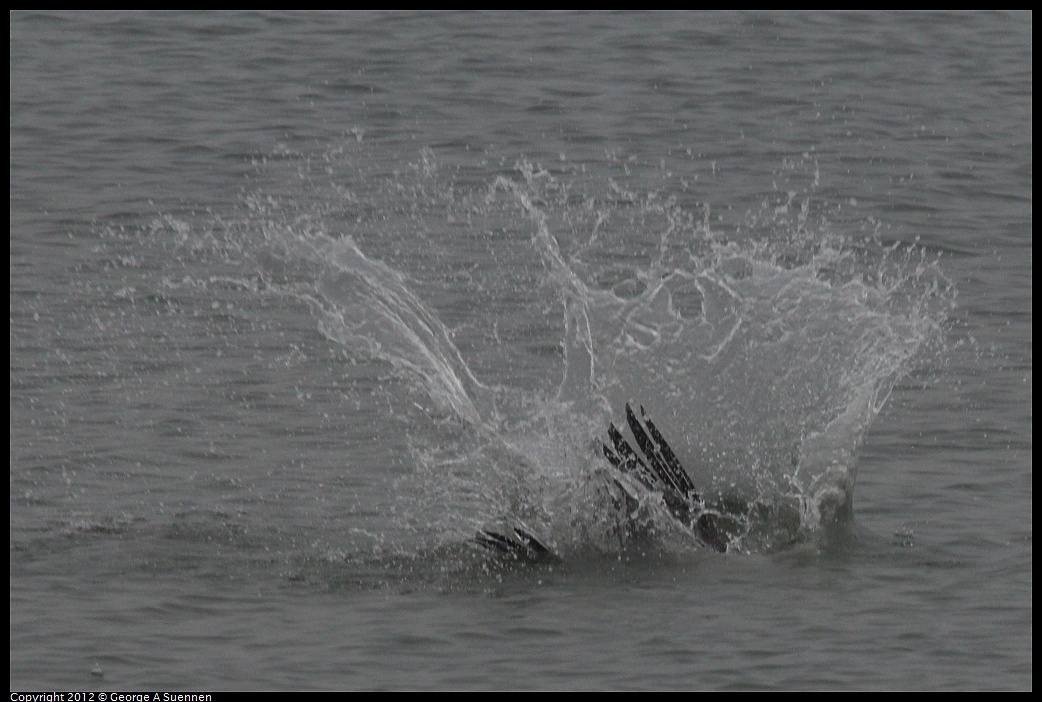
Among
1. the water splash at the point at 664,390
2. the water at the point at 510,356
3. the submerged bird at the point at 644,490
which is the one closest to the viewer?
the water at the point at 510,356

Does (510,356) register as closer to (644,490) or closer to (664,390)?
(664,390)

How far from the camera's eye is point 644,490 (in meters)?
10.3

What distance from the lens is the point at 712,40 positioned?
21469 millimetres

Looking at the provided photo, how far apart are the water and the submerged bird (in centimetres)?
9

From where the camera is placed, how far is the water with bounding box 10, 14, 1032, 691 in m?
9.14

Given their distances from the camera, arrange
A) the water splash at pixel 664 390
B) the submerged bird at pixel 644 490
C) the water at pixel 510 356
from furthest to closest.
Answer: the water splash at pixel 664 390
the submerged bird at pixel 644 490
the water at pixel 510 356

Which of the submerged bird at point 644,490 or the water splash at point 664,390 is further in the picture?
the water splash at point 664,390

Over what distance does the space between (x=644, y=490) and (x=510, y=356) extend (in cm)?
315

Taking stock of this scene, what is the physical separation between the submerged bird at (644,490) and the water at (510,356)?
0.31 ft

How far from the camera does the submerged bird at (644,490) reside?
1018 centimetres

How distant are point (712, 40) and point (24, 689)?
1461cm

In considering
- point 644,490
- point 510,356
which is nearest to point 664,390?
point 644,490

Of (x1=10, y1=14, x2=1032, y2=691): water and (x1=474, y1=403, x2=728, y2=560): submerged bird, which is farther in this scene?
(x1=474, y1=403, x2=728, y2=560): submerged bird
